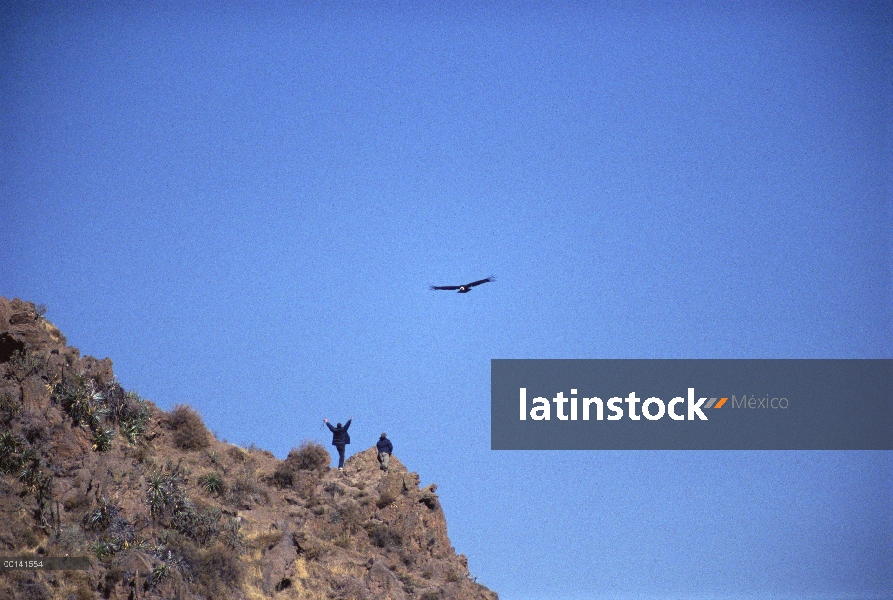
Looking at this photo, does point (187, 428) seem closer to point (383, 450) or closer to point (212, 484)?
point (212, 484)

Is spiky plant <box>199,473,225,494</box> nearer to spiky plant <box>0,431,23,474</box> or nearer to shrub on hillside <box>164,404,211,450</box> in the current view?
shrub on hillside <box>164,404,211,450</box>

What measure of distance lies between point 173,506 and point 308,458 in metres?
6.51

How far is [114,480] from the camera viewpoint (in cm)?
3797

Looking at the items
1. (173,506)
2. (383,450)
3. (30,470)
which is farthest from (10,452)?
(383,450)

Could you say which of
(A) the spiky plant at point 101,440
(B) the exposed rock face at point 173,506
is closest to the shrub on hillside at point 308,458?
(B) the exposed rock face at point 173,506

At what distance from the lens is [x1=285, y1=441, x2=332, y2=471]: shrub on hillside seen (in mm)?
43906

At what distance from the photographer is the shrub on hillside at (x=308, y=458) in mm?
43906

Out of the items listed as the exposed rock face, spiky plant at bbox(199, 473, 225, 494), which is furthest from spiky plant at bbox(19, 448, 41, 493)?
spiky plant at bbox(199, 473, 225, 494)

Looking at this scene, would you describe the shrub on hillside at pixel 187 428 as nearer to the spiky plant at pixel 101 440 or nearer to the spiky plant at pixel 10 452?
the spiky plant at pixel 101 440

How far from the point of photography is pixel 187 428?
4275 centimetres

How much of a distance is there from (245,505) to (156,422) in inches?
183

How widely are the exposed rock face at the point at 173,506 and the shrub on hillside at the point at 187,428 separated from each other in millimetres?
45

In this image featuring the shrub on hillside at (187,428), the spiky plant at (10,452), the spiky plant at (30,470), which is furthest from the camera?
the shrub on hillside at (187,428)

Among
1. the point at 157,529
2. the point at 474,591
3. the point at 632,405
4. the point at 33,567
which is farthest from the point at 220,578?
the point at 632,405
